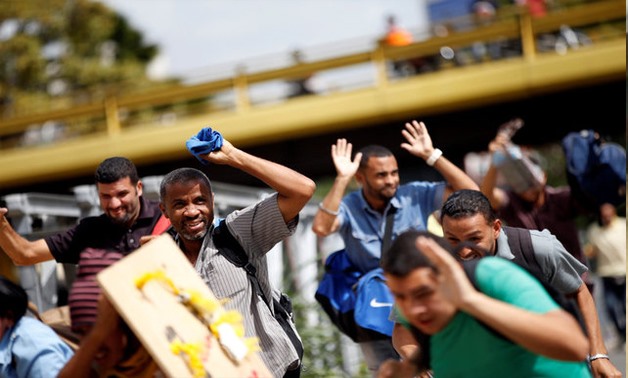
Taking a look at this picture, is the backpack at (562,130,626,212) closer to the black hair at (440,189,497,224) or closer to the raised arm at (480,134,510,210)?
the raised arm at (480,134,510,210)

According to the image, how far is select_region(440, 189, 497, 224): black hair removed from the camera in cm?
489

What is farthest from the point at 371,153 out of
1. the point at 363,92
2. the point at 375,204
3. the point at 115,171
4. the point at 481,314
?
the point at 363,92

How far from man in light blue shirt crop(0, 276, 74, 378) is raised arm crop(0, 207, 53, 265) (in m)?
1.18

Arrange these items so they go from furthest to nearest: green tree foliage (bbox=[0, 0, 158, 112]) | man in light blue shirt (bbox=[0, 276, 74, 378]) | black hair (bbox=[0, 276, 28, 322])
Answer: green tree foliage (bbox=[0, 0, 158, 112]) → black hair (bbox=[0, 276, 28, 322]) → man in light blue shirt (bbox=[0, 276, 74, 378])

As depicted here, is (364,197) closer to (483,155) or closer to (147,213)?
(147,213)

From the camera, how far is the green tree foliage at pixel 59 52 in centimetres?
2756

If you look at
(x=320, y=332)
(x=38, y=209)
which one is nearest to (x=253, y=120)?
(x=320, y=332)

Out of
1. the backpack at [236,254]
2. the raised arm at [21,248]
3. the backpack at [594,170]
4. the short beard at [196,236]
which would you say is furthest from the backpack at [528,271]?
the backpack at [594,170]

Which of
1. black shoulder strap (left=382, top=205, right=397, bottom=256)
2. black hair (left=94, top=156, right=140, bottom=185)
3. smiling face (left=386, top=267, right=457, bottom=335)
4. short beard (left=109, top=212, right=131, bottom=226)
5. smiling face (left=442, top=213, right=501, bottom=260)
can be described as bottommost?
black shoulder strap (left=382, top=205, right=397, bottom=256)

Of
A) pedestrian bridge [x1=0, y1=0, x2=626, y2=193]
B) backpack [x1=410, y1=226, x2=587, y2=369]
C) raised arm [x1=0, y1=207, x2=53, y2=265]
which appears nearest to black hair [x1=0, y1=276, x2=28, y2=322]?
raised arm [x1=0, y1=207, x2=53, y2=265]

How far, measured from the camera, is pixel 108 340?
153 inches

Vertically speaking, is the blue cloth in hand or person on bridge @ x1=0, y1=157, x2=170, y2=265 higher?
the blue cloth in hand

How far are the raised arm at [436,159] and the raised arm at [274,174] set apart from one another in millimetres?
1750

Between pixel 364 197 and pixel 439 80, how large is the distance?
10125 millimetres
